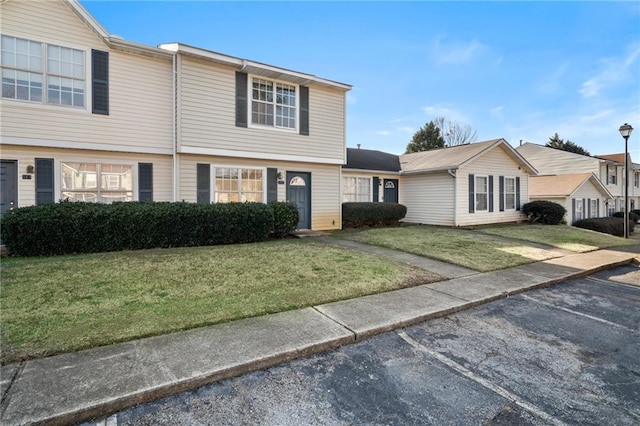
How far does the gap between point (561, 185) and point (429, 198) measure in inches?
518

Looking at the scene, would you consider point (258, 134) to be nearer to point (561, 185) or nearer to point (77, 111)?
point (77, 111)

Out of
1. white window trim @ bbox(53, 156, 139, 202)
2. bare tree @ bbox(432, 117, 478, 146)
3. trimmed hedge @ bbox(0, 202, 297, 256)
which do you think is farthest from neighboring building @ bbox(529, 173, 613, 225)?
white window trim @ bbox(53, 156, 139, 202)

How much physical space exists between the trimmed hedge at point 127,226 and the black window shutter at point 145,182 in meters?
1.51

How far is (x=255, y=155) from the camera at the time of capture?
11.3m

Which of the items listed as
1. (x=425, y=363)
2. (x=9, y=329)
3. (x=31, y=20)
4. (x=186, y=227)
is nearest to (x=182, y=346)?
(x=9, y=329)

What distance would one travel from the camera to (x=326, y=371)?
121 inches

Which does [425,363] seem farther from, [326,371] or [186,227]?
[186,227]

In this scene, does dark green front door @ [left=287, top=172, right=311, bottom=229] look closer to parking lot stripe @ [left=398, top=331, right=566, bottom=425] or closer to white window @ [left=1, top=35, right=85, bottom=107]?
white window @ [left=1, top=35, right=85, bottom=107]

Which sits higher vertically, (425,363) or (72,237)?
(72,237)

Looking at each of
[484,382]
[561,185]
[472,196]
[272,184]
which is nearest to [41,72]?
[272,184]

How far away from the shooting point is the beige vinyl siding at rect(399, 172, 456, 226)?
15.6m

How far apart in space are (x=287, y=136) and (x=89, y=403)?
10.5 metres

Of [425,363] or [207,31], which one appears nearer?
[425,363]

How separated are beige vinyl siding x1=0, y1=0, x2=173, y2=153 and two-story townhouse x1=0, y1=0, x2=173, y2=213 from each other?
0.07 ft
